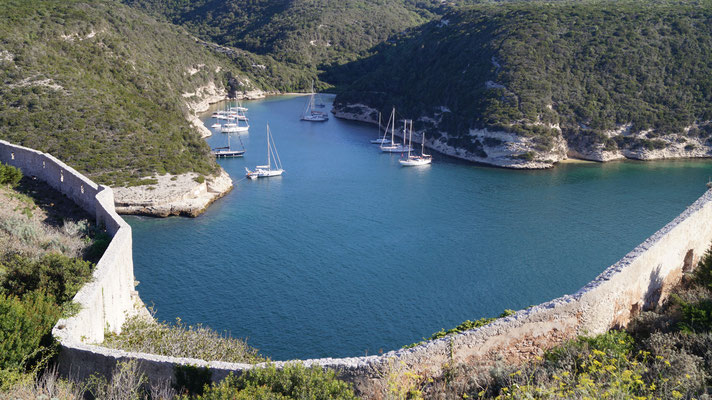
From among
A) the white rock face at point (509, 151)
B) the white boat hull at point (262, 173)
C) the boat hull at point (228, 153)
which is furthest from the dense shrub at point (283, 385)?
the boat hull at point (228, 153)

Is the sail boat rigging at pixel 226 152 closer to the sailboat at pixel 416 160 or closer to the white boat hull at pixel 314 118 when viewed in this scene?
the sailboat at pixel 416 160

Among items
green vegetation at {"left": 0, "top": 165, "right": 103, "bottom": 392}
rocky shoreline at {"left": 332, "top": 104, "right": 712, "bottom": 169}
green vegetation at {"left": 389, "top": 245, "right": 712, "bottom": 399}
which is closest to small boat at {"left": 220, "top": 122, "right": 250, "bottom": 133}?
rocky shoreline at {"left": 332, "top": 104, "right": 712, "bottom": 169}

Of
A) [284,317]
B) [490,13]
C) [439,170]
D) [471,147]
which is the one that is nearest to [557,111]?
[471,147]

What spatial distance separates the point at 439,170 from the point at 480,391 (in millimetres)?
43219

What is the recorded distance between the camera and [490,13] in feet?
250

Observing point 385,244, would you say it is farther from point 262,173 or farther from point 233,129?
point 233,129

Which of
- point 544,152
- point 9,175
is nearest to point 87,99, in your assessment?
point 9,175

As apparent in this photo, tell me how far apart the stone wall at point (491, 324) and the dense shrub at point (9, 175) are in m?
4.02

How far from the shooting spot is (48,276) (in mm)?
13641

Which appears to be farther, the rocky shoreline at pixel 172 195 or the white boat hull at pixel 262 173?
the white boat hull at pixel 262 173

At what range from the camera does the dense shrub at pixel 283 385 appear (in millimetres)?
9219

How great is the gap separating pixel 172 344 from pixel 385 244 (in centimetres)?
2093

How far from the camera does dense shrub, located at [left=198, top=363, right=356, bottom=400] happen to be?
9219 mm

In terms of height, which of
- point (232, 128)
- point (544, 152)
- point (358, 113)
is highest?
point (358, 113)
